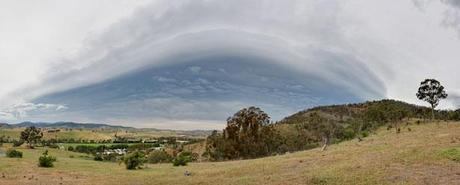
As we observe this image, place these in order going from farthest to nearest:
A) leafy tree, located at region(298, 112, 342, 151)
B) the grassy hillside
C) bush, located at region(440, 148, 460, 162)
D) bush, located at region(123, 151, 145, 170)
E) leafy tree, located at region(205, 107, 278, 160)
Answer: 1. leafy tree, located at region(298, 112, 342, 151)
2. leafy tree, located at region(205, 107, 278, 160)
3. bush, located at region(123, 151, 145, 170)
4. bush, located at region(440, 148, 460, 162)
5. the grassy hillside

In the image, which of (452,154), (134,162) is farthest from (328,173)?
(134,162)

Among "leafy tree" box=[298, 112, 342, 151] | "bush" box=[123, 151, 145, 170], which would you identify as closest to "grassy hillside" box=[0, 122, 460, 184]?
"bush" box=[123, 151, 145, 170]

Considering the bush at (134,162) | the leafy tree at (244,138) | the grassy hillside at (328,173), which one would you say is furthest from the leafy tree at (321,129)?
the grassy hillside at (328,173)

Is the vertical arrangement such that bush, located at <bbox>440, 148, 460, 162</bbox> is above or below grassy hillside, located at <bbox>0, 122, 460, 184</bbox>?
above

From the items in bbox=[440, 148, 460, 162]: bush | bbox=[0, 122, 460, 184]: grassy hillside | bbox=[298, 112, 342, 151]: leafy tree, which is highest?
bbox=[298, 112, 342, 151]: leafy tree

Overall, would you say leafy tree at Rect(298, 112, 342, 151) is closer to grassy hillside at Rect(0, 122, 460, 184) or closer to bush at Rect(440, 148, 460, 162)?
grassy hillside at Rect(0, 122, 460, 184)

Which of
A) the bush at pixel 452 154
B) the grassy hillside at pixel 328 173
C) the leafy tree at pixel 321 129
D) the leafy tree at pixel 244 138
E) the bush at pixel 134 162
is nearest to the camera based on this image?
the grassy hillside at pixel 328 173

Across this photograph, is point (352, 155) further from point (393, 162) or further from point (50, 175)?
point (50, 175)

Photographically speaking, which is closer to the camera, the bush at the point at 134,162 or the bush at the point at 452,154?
the bush at the point at 452,154

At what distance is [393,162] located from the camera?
3225 centimetres

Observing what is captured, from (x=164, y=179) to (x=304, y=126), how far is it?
260ft

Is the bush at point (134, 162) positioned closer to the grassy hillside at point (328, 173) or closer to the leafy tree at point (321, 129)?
the grassy hillside at point (328, 173)

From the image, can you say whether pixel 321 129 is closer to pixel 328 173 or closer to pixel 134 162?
pixel 134 162

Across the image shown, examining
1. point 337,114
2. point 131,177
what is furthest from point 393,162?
point 337,114
